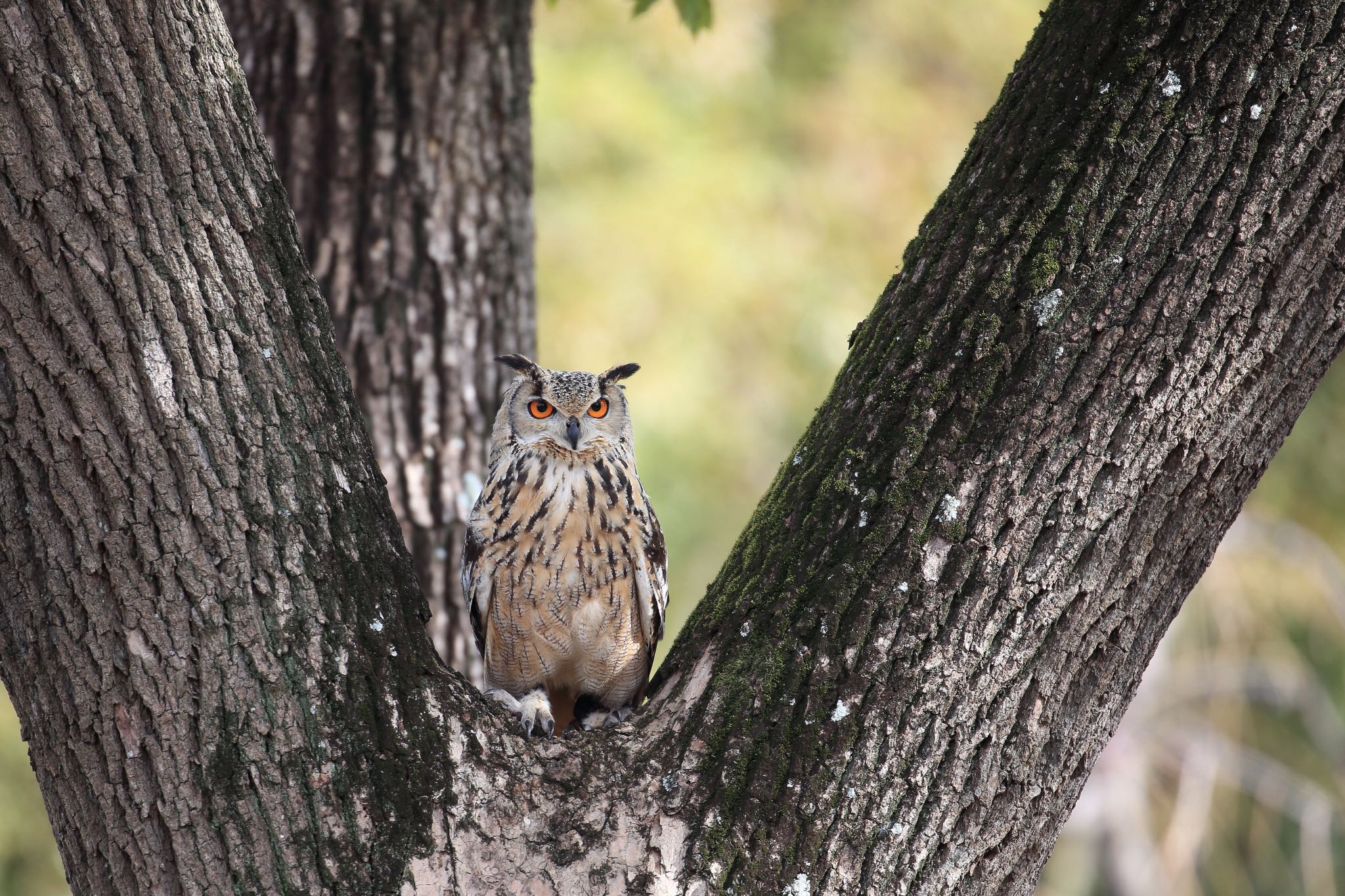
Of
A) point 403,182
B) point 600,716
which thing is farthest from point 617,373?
point 600,716

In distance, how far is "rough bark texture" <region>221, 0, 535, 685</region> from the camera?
3.53 meters

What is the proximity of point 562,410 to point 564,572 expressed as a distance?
0.49 metres

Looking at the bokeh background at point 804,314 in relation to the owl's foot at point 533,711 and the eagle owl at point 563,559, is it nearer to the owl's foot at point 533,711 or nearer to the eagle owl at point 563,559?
the eagle owl at point 563,559

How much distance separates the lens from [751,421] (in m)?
10.5

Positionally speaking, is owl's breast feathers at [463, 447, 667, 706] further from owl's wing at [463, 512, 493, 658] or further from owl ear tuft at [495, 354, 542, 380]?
owl ear tuft at [495, 354, 542, 380]

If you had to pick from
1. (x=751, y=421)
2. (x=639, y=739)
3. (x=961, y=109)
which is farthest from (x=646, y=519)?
(x=961, y=109)

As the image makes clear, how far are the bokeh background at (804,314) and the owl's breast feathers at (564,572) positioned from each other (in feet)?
16.6

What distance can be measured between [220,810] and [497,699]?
1.03m

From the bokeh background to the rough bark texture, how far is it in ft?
16.7

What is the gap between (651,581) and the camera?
3275mm

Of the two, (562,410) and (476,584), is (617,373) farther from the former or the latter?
(476,584)

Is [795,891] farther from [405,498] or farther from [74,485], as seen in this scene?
[405,498]

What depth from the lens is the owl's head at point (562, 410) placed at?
11.1ft

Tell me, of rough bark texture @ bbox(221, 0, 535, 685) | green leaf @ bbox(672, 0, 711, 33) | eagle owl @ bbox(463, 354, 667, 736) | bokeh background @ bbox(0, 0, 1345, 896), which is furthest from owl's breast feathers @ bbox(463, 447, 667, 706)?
bokeh background @ bbox(0, 0, 1345, 896)
